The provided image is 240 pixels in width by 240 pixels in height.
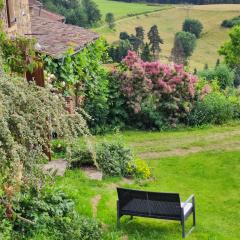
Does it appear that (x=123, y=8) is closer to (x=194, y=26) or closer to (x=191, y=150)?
(x=194, y=26)

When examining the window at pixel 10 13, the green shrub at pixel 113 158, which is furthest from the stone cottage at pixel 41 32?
the green shrub at pixel 113 158

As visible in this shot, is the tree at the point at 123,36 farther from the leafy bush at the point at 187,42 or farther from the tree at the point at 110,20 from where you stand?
Answer: the leafy bush at the point at 187,42

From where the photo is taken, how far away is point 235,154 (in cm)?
1591

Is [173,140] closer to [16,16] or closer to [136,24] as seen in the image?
[16,16]

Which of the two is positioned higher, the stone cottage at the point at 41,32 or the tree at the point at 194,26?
the stone cottage at the point at 41,32

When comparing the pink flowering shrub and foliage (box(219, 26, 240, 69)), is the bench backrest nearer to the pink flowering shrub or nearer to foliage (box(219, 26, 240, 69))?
the pink flowering shrub

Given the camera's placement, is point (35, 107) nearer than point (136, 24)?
Yes

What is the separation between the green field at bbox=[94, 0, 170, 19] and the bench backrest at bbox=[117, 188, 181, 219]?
77.6 m

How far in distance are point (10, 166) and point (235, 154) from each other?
33.4ft

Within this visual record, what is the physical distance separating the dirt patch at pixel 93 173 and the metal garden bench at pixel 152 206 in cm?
277

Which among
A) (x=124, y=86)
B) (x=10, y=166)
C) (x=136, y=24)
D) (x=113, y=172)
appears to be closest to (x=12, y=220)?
(x=10, y=166)

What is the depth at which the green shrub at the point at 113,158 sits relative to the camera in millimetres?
13148

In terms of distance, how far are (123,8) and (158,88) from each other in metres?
75.1

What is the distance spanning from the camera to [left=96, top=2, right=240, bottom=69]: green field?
258 feet
